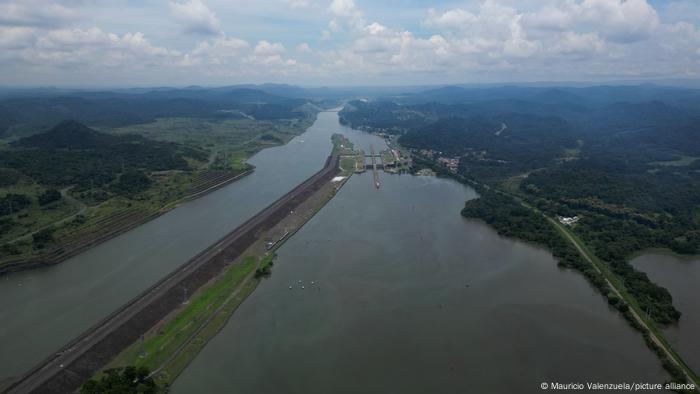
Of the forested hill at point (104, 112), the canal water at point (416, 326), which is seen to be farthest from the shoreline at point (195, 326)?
the forested hill at point (104, 112)

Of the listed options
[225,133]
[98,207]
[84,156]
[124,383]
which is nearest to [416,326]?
[124,383]

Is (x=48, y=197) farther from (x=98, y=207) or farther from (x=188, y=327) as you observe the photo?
(x=188, y=327)

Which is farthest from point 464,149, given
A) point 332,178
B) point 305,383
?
point 305,383

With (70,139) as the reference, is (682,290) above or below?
below

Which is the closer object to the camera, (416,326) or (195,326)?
(195,326)

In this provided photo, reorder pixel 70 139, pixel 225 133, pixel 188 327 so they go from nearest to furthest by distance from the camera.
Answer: pixel 188 327 < pixel 70 139 < pixel 225 133

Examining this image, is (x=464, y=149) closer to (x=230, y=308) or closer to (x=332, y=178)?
(x=332, y=178)

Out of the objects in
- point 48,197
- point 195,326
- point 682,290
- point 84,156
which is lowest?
point 682,290
